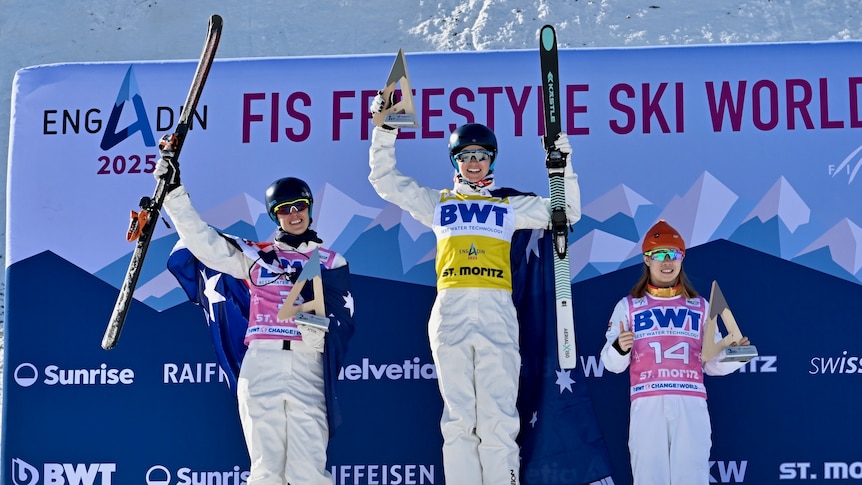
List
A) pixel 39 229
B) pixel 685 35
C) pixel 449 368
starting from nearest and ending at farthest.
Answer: pixel 449 368, pixel 39 229, pixel 685 35

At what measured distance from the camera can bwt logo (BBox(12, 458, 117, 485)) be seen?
23.0ft

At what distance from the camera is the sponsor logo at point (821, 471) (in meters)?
6.67

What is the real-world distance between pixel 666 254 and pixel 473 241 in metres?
0.94

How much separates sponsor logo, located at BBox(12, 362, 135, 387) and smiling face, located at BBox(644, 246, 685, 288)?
285 cm

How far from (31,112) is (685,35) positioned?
5.63 meters

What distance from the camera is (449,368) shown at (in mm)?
6191

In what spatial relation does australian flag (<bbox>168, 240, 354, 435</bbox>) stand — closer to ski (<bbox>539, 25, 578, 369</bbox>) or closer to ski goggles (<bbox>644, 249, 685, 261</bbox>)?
ski (<bbox>539, 25, 578, 369</bbox>)

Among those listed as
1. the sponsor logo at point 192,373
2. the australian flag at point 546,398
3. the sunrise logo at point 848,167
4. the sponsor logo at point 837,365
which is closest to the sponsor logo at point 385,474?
the australian flag at point 546,398

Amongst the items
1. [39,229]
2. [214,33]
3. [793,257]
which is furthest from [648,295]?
[39,229]

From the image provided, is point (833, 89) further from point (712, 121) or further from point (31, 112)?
point (31, 112)

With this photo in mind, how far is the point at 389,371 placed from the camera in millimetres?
7000

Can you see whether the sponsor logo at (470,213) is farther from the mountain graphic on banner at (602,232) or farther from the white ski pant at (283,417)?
the white ski pant at (283,417)

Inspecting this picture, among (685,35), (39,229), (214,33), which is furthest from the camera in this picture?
(685,35)

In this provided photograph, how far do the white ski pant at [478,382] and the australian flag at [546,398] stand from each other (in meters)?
0.42
